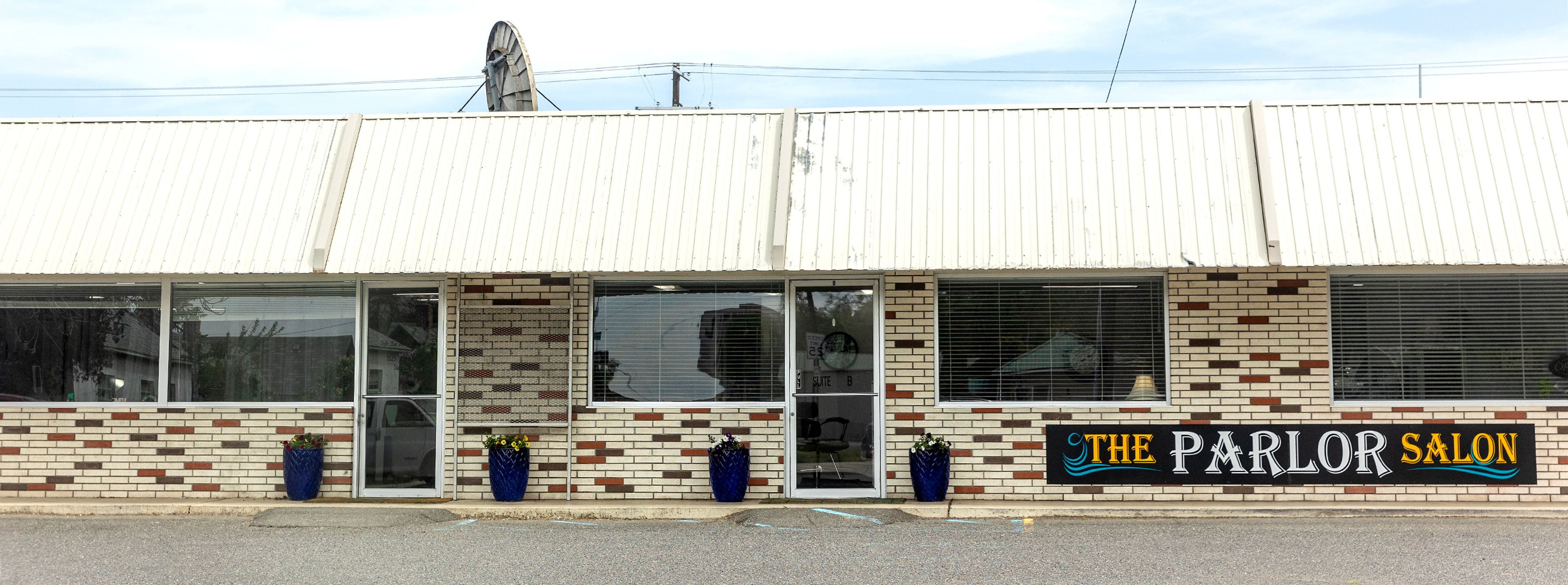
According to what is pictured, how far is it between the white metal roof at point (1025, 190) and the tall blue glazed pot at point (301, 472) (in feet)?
15.2

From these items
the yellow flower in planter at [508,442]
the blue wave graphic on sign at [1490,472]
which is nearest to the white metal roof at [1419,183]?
the blue wave graphic on sign at [1490,472]

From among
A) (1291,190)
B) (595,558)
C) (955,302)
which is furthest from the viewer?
(955,302)

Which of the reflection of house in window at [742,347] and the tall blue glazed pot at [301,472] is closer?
the tall blue glazed pot at [301,472]

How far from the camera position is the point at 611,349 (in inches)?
451

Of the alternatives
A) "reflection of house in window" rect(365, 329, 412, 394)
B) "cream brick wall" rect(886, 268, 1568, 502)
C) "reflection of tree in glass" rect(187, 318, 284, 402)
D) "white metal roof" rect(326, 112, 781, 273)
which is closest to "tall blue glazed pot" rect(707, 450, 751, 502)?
"cream brick wall" rect(886, 268, 1568, 502)

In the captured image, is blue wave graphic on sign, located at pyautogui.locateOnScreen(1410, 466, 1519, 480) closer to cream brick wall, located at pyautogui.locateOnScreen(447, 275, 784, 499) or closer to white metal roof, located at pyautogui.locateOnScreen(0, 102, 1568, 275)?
white metal roof, located at pyautogui.locateOnScreen(0, 102, 1568, 275)

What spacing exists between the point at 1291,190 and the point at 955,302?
2958 millimetres

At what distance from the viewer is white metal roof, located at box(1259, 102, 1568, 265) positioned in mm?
10164

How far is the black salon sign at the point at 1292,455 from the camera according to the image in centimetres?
1078

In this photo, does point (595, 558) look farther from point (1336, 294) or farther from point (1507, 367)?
point (1507, 367)

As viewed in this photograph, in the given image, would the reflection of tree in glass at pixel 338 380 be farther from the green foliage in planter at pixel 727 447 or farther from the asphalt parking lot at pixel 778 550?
the green foliage in planter at pixel 727 447

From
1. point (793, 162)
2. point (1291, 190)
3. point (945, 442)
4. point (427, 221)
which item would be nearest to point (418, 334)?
point (427, 221)

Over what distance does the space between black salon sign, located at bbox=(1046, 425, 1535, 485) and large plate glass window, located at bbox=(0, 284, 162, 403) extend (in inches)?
329

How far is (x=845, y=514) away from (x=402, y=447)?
4.19m
